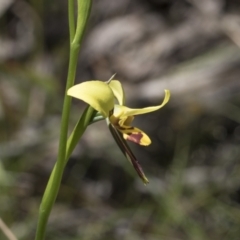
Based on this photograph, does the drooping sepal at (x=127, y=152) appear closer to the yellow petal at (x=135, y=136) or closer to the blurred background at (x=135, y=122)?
the yellow petal at (x=135, y=136)

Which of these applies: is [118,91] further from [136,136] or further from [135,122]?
[135,122]

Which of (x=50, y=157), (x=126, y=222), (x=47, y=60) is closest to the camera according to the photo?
(x=126, y=222)

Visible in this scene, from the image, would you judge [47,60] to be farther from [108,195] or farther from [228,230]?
[228,230]

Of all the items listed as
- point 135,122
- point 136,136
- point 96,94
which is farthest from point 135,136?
point 135,122

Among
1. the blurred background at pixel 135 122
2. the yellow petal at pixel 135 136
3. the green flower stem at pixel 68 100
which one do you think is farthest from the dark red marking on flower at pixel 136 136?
the blurred background at pixel 135 122

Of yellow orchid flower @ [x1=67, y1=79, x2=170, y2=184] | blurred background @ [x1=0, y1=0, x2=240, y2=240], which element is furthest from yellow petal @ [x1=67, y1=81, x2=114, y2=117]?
Answer: blurred background @ [x1=0, y1=0, x2=240, y2=240]

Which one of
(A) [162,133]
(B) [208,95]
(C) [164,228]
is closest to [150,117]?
Answer: (A) [162,133]

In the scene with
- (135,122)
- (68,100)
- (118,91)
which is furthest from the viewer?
(135,122)
